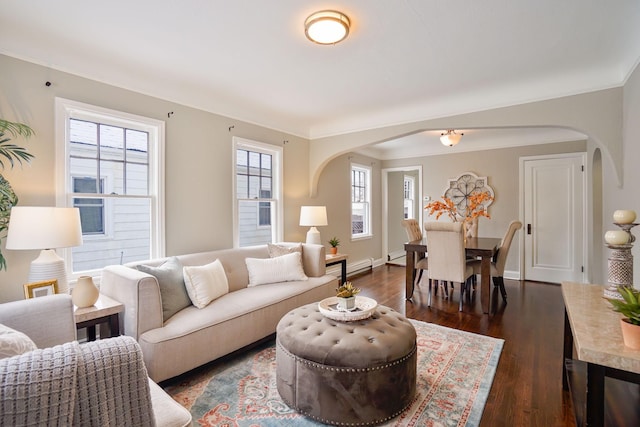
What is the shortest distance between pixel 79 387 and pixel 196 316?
1418 mm

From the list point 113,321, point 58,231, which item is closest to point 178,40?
point 58,231

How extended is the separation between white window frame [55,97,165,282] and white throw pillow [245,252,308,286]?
91cm

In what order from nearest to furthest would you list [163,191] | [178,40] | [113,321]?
[113,321] → [178,40] → [163,191]

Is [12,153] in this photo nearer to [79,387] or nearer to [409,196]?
[79,387]

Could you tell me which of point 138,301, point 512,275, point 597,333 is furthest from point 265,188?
point 512,275

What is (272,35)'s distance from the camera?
7.19ft

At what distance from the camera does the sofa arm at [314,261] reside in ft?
11.9

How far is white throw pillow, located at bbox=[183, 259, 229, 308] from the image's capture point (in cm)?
251

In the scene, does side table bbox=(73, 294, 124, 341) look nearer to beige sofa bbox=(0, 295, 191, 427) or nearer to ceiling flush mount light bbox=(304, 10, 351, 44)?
beige sofa bbox=(0, 295, 191, 427)

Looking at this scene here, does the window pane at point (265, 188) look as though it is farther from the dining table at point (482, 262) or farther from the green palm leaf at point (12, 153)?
Answer: the green palm leaf at point (12, 153)

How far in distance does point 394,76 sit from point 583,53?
1487 millimetres

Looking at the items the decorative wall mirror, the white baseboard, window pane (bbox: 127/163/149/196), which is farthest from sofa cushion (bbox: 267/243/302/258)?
the white baseboard

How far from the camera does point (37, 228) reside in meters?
1.89

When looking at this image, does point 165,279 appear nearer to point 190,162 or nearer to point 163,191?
point 163,191
